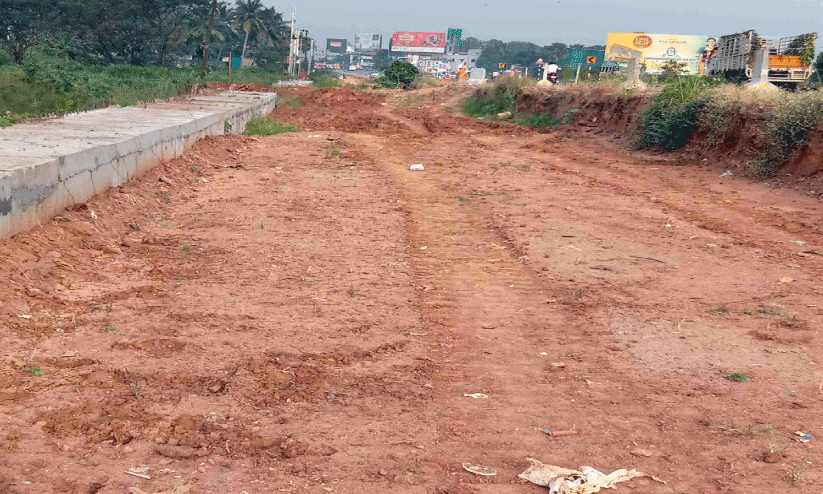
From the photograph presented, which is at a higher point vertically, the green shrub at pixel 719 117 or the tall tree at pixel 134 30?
the tall tree at pixel 134 30

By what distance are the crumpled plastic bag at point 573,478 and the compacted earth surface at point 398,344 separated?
7 centimetres

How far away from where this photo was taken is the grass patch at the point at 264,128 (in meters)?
16.2

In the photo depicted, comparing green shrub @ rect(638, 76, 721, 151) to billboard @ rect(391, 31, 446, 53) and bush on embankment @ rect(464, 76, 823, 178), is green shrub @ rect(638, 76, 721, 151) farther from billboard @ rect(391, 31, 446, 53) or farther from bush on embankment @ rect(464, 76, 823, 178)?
billboard @ rect(391, 31, 446, 53)

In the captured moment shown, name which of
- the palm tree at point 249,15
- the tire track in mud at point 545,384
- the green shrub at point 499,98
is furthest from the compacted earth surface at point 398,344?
the palm tree at point 249,15

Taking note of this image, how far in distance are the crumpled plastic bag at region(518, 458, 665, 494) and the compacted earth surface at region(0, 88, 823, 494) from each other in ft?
0.23

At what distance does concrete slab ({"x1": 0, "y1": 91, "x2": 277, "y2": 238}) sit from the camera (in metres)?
5.66

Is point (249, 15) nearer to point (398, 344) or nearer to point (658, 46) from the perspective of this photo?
point (658, 46)

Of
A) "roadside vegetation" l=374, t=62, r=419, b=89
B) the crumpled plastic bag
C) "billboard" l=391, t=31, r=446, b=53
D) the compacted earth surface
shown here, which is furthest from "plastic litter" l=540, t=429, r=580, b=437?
"billboard" l=391, t=31, r=446, b=53

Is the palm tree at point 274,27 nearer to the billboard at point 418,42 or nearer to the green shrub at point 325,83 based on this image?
the green shrub at point 325,83

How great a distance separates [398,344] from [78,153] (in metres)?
3.89

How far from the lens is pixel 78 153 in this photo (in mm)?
6793

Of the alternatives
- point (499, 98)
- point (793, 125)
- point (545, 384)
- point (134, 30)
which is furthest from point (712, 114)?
point (134, 30)

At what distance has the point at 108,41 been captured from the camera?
46.9 m

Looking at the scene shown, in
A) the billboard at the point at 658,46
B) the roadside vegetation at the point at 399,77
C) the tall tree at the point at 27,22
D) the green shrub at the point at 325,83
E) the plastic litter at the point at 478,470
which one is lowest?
the plastic litter at the point at 478,470
